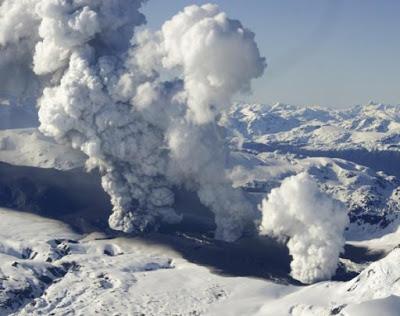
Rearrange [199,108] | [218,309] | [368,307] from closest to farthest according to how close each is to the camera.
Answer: [368,307] < [218,309] < [199,108]

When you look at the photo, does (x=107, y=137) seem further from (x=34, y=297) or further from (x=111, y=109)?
(x=34, y=297)

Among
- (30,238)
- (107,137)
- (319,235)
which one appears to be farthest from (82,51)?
(319,235)

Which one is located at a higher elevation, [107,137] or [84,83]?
[84,83]

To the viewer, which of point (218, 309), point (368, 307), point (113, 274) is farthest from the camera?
point (113, 274)

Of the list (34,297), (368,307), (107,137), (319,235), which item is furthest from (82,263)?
(368,307)

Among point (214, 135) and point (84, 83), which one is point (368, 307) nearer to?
point (214, 135)

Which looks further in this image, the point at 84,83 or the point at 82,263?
the point at 84,83

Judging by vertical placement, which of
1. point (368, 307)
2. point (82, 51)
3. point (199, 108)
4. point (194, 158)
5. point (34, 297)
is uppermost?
point (82, 51)
